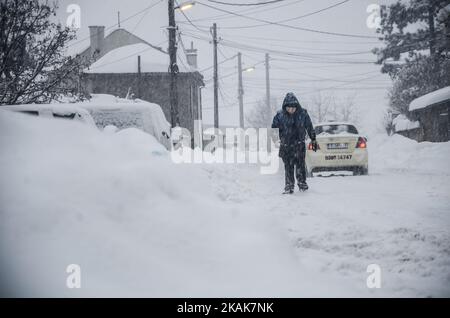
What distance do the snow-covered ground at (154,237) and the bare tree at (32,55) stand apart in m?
8.05

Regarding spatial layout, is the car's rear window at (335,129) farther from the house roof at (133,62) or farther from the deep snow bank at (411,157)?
the house roof at (133,62)

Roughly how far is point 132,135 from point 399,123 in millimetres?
28374

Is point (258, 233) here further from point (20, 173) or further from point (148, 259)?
point (20, 173)

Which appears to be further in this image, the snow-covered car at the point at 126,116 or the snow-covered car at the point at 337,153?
the snow-covered car at the point at 337,153

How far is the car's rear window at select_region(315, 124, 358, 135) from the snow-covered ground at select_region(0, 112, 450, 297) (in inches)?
260

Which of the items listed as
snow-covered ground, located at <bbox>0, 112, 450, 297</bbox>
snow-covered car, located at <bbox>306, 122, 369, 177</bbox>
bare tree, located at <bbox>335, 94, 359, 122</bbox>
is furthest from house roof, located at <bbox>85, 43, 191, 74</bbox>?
bare tree, located at <bbox>335, 94, 359, 122</bbox>

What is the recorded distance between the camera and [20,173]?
373 cm

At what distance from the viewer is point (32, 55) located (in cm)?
1257

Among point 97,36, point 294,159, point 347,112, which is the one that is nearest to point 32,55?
point 294,159

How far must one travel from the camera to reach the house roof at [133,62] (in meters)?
33.8

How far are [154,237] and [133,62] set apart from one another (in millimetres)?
32831

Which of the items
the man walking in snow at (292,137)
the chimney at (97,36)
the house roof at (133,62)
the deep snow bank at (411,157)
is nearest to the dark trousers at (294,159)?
the man walking in snow at (292,137)

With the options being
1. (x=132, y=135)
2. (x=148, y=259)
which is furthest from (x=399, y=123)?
(x=148, y=259)
